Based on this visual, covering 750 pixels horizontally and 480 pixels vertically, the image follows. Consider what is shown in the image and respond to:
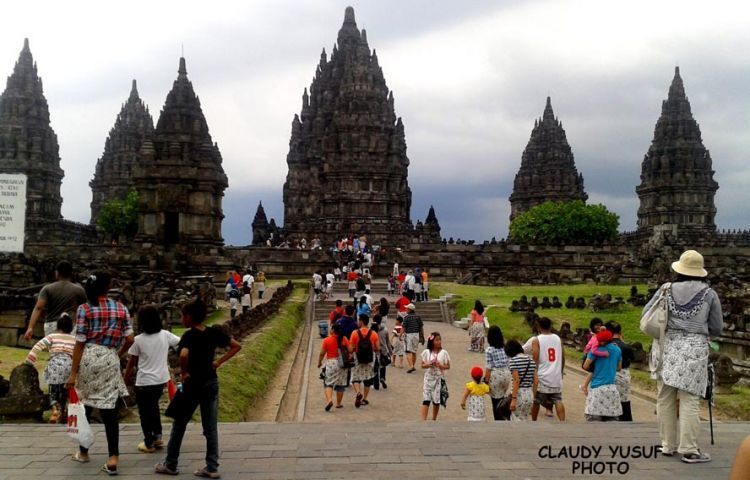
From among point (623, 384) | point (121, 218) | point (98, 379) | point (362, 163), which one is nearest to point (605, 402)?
point (623, 384)

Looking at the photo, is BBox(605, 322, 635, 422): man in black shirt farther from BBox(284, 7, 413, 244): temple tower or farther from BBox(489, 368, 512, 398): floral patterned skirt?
BBox(284, 7, 413, 244): temple tower

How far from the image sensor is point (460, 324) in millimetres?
25219

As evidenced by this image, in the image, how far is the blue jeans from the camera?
6.48m

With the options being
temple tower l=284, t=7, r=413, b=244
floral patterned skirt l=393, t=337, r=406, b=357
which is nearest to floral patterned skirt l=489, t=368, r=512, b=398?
floral patterned skirt l=393, t=337, r=406, b=357

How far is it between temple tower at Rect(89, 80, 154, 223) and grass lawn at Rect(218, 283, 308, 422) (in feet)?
204

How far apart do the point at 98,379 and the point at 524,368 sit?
5577mm

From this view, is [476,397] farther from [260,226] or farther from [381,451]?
[260,226]

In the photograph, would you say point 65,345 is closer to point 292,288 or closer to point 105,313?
point 105,313

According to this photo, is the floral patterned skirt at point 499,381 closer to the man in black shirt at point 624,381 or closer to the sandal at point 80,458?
the man in black shirt at point 624,381

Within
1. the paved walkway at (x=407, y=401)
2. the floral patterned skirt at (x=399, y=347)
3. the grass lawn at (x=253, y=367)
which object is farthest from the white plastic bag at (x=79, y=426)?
the floral patterned skirt at (x=399, y=347)

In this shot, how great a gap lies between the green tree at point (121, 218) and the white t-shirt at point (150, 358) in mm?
64362

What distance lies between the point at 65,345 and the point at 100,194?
79202 mm

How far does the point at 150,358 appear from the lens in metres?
7.25

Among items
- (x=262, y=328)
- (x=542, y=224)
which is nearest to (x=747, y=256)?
(x=542, y=224)
